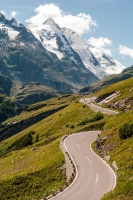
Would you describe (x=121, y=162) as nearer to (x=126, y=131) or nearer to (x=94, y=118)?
(x=126, y=131)

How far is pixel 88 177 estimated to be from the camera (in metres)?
38.2

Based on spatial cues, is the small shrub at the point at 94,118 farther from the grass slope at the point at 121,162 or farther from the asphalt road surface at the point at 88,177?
the grass slope at the point at 121,162

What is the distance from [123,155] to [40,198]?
43.0 ft

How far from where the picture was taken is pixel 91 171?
134 feet

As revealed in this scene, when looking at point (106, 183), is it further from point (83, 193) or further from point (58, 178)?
point (58, 178)

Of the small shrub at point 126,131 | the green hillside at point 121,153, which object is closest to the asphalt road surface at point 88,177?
the green hillside at point 121,153

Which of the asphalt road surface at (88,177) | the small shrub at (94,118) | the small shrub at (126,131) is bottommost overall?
Result: the asphalt road surface at (88,177)

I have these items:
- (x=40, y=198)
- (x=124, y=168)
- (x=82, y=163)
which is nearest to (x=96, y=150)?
(x=82, y=163)

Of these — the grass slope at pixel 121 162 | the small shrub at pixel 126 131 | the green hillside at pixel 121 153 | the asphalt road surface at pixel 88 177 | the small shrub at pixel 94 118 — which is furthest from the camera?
the small shrub at pixel 94 118

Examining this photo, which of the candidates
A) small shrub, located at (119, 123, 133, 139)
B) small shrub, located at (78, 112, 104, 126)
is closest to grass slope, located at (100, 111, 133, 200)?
small shrub, located at (119, 123, 133, 139)

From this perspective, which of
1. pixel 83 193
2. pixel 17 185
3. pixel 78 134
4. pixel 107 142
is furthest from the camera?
pixel 78 134

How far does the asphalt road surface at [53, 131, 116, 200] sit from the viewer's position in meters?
32.2

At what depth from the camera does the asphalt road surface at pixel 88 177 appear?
1268 inches

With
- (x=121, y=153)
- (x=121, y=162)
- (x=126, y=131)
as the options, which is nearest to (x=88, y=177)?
(x=121, y=162)
